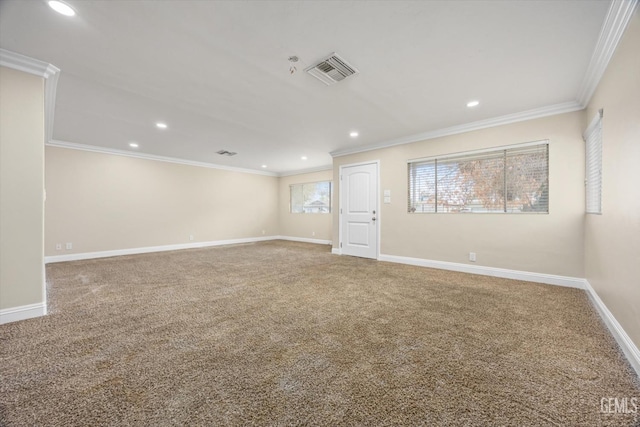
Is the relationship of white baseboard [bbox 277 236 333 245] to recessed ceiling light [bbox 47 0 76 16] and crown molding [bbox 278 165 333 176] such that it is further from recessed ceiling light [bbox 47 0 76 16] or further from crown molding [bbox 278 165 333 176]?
recessed ceiling light [bbox 47 0 76 16]

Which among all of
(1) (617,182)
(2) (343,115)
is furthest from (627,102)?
(2) (343,115)

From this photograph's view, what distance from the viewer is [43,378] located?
1.54m

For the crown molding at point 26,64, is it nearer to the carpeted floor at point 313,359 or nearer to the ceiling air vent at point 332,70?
the carpeted floor at point 313,359

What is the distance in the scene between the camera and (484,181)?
4.08 meters

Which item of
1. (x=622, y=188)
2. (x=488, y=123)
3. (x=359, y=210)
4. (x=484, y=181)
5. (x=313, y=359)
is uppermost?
(x=488, y=123)

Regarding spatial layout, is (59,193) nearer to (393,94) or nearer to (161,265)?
(161,265)

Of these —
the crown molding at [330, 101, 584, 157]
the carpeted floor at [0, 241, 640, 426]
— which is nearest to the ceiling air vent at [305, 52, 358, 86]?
the carpeted floor at [0, 241, 640, 426]

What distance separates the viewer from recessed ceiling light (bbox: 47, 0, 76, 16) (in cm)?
173

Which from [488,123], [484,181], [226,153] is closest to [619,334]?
[484,181]

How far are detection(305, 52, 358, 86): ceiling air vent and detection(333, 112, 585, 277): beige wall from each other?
8.81 feet

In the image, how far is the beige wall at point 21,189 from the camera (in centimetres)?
232

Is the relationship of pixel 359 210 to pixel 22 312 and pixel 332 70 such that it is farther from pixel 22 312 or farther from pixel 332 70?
pixel 22 312

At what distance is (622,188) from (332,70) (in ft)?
8.75

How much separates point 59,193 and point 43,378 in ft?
17.2
